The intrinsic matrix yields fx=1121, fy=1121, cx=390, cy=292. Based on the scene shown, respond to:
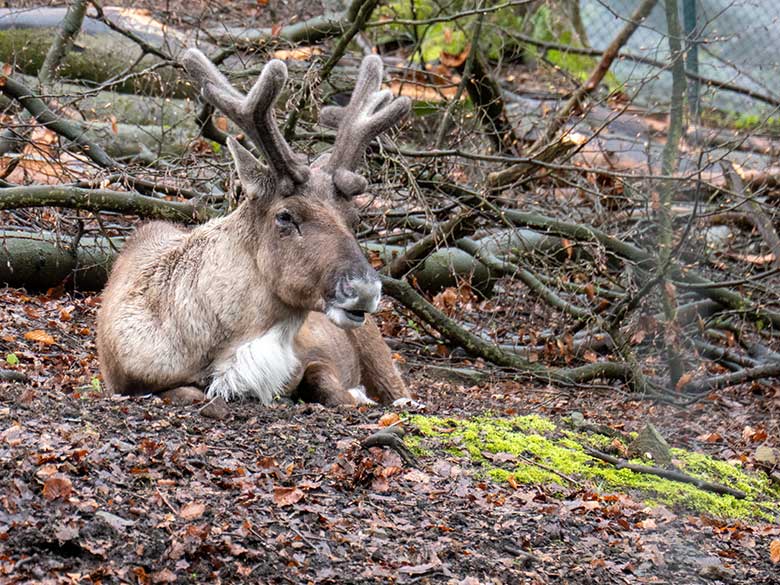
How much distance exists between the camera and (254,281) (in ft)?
23.5

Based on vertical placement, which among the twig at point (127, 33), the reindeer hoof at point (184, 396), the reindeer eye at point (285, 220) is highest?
the twig at point (127, 33)

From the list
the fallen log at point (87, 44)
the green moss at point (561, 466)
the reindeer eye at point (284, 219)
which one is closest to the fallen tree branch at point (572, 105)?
the green moss at point (561, 466)

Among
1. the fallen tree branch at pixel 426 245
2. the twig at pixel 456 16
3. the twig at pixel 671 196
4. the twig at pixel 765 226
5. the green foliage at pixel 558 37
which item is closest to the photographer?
the twig at pixel 671 196

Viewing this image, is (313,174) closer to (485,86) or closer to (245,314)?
(245,314)

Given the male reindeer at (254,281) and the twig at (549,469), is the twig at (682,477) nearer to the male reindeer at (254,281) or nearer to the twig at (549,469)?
the twig at (549,469)

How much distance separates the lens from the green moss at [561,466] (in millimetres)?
6359

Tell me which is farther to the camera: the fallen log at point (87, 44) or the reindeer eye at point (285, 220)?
the fallen log at point (87, 44)

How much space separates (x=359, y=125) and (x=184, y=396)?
2.07 m

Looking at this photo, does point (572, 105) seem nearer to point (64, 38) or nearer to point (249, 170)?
point (249, 170)

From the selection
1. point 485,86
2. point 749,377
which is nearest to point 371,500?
point 749,377

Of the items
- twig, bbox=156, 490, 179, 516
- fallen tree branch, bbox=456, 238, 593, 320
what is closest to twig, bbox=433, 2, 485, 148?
fallen tree branch, bbox=456, 238, 593, 320

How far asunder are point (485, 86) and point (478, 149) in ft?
3.97

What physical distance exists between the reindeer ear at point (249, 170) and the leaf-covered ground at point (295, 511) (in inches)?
53.6

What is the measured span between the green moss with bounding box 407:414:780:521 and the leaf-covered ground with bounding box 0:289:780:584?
43 millimetres
